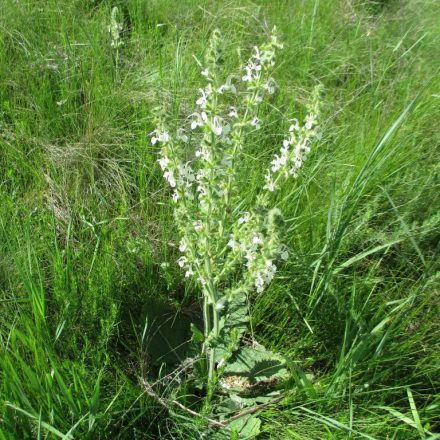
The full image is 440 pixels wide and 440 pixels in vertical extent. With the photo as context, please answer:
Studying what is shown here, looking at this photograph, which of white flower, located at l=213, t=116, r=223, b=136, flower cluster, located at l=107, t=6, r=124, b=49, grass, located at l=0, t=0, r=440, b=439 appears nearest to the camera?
white flower, located at l=213, t=116, r=223, b=136

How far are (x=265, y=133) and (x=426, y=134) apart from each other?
981 mm

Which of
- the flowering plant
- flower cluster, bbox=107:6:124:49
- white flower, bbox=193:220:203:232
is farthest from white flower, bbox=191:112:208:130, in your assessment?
flower cluster, bbox=107:6:124:49

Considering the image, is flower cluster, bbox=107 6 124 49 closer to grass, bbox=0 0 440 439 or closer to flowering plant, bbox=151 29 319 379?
grass, bbox=0 0 440 439

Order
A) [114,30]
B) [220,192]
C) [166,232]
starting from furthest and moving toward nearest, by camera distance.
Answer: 1. [114,30]
2. [166,232]
3. [220,192]

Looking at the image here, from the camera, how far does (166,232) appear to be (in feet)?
7.66

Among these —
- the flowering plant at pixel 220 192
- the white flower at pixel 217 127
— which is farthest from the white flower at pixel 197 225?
the white flower at pixel 217 127

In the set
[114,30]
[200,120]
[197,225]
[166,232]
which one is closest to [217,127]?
[200,120]

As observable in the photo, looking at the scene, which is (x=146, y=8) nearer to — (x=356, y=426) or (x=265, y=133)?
(x=265, y=133)

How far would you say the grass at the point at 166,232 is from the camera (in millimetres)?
1704

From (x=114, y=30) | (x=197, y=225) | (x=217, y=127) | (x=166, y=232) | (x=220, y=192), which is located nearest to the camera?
(x=217, y=127)

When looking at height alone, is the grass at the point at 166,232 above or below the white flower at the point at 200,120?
below

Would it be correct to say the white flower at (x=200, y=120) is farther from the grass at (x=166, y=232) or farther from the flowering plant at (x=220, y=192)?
the grass at (x=166, y=232)

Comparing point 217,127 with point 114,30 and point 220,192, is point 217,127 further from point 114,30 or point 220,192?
point 114,30

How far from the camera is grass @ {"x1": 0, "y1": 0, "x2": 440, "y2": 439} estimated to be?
1.70 m
